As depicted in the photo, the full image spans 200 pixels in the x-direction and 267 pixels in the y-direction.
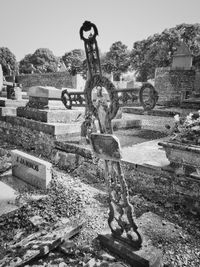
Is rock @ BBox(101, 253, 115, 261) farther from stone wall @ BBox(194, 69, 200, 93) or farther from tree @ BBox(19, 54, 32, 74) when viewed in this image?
tree @ BBox(19, 54, 32, 74)

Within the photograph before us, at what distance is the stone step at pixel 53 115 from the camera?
5.61 m

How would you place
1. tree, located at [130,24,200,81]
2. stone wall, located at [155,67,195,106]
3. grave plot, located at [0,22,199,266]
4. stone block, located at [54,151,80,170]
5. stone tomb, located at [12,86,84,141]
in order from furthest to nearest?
tree, located at [130,24,200,81], stone wall, located at [155,67,195,106], stone tomb, located at [12,86,84,141], stone block, located at [54,151,80,170], grave plot, located at [0,22,199,266]

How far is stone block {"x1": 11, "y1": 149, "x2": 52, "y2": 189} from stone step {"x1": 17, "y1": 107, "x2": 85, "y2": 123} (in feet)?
5.78

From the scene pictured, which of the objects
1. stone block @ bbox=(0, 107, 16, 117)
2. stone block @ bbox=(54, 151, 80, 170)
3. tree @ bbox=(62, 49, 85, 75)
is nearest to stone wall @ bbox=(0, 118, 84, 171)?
stone block @ bbox=(54, 151, 80, 170)

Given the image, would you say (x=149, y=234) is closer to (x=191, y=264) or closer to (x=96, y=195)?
(x=191, y=264)

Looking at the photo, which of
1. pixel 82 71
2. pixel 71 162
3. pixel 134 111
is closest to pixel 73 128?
pixel 71 162

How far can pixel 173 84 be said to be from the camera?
17547 mm

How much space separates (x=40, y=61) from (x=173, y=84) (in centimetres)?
4912

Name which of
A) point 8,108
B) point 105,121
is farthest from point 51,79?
point 105,121

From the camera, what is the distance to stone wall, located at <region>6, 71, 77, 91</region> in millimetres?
26195

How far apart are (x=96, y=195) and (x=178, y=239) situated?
142 centimetres

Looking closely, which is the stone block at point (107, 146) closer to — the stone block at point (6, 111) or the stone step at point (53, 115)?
the stone step at point (53, 115)

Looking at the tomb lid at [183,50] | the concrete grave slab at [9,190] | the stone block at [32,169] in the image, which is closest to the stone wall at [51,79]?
the tomb lid at [183,50]

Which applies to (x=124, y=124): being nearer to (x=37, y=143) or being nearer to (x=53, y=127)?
(x=53, y=127)
